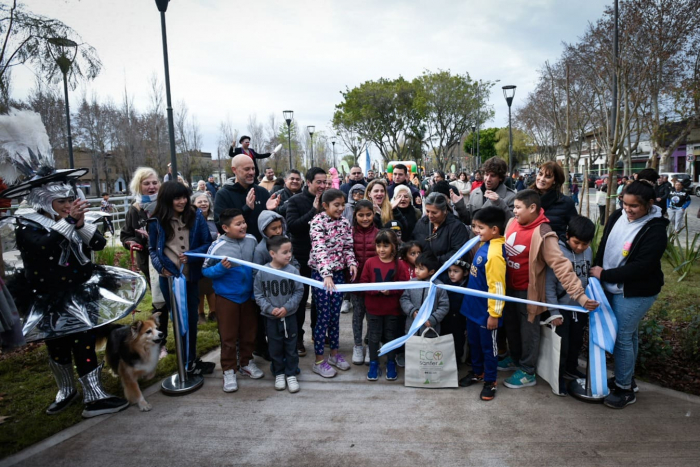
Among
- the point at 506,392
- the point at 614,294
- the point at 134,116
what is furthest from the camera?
the point at 134,116

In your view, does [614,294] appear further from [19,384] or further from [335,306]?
[19,384]

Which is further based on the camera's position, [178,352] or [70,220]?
[178,352]

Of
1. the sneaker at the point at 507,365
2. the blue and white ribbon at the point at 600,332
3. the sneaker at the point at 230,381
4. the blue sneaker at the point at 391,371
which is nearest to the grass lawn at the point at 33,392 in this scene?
the sneaker at the point at 230,381

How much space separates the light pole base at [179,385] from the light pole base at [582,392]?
3379mm

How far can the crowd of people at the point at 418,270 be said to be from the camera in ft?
10.8

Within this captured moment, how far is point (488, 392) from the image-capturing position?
3.51 metres

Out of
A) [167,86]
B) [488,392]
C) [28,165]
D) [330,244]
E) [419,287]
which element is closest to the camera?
[28,165]

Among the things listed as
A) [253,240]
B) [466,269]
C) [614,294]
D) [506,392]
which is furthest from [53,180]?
[614,294]

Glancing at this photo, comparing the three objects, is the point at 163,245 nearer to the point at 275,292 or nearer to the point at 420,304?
the point at 275,292

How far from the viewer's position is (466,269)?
3938 mm

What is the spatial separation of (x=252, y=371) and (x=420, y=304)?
1.80 meters

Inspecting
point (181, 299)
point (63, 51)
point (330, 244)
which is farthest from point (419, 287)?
point (63, 51)

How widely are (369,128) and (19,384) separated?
114ft

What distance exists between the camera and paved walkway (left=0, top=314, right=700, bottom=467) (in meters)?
2.77
